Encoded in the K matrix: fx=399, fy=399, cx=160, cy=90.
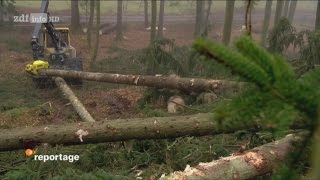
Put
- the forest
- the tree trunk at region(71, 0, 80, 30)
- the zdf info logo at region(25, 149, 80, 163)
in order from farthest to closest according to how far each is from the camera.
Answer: the tree trunk at region(71, 0, 80, 30), the zdf info logo at region(25, 149, 80, 163), the forest

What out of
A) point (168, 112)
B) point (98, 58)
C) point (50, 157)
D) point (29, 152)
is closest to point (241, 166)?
point (50, 157)

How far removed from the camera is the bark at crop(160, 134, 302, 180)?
5179mm

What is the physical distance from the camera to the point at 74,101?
1302 cm

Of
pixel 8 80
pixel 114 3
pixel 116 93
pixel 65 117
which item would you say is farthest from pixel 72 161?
pixel 114 3

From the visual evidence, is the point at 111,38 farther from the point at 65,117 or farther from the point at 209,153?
the point at 209,153

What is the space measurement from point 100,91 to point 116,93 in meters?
0.84

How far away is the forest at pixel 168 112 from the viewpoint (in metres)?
1.78

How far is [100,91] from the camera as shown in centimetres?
1542

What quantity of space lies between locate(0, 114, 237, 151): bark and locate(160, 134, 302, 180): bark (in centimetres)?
129

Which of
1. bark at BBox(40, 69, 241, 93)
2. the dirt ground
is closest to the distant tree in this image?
the dirt ground

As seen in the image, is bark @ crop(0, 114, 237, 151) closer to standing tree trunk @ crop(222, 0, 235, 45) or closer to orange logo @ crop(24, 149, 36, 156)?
orange logo @ crop(24, 149, 36, 156)

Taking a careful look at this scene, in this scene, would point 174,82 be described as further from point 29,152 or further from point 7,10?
point 7,10

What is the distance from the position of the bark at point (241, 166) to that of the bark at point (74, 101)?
6.26 metres

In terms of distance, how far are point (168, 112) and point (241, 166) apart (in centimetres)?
623
